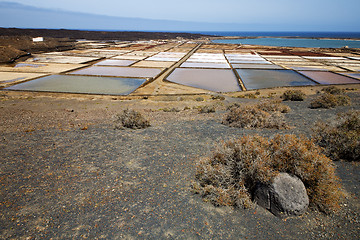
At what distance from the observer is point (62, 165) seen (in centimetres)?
660

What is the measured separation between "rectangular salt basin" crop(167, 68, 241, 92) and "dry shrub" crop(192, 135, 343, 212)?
1898 centimetres

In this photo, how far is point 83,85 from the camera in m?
24.7

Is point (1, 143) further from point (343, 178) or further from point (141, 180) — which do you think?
point (343, 178)

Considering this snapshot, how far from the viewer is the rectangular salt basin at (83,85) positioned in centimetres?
2264

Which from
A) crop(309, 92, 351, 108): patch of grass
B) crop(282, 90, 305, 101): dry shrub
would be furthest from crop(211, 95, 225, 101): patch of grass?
crop(309, 92, 351, 108): patch of grass

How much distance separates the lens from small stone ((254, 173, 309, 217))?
463 cm

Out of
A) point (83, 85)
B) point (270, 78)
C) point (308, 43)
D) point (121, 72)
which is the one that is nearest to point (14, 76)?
point (83, 85)

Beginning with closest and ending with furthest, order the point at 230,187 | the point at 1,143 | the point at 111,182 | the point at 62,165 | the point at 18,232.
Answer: the point at 18,232 < the point at 230,187 < the point at 111,182 < the point at 62,165 < the point at 1,143

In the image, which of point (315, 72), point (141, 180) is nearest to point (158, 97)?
point (141, 180)

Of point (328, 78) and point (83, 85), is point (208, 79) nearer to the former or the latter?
point (83, 85)

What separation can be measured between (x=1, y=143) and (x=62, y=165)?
3.56m

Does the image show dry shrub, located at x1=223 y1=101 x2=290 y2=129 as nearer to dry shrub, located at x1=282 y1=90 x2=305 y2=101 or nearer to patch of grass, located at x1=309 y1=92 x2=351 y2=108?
patch of grass, located at x1=309 y1=92 x2=351 y2=108

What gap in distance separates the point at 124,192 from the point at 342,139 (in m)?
7.04

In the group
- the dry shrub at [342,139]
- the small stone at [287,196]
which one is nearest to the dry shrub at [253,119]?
the dry shrub at [342,139]
